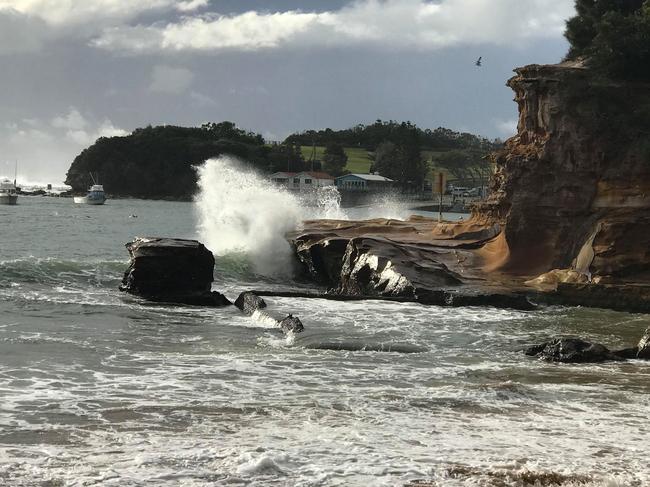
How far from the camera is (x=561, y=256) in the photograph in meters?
22.1

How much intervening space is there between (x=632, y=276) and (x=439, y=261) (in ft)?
17.4

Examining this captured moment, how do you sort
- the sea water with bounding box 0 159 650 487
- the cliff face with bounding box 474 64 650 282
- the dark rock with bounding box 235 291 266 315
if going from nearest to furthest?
the sea water with bounding box 0 159 650 487
the dark rock with bounding box 235 291 266 315
the cliff face with bounding box 474 64 650 282

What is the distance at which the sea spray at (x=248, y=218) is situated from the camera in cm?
2800

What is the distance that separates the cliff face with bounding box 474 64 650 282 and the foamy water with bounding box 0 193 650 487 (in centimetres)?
511

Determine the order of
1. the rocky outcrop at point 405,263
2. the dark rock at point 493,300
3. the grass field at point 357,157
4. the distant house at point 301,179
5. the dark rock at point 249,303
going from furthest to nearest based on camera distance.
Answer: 1. the grass field at point 357,157
2. the distant house at point 301,179
3. the rocky outcrop at point 405,263
4. the dark rock at point 493,300
5. the dark rock at point 249,303

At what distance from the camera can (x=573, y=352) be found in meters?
12.1

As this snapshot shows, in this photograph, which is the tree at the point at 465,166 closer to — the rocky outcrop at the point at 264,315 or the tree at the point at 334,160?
the tree at the point at 334,160

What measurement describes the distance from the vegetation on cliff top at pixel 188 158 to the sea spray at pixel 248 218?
10404cm

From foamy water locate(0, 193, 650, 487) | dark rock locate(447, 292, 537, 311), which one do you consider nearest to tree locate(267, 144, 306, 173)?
dark rock locate(447, 292, 537, 311)

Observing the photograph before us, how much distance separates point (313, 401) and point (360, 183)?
122 m

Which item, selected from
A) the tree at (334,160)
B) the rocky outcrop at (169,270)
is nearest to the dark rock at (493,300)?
the rocky outcrop at (169,270)

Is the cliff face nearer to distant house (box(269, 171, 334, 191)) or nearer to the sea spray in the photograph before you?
the sea spray

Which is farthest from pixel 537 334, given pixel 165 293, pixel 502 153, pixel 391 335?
pixel 502 153

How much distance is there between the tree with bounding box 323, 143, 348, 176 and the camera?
148 m
